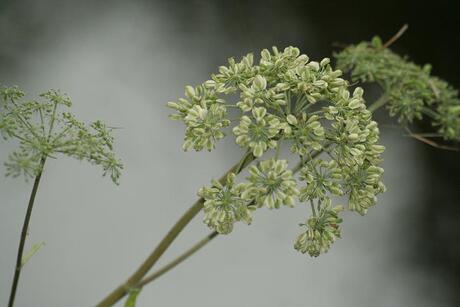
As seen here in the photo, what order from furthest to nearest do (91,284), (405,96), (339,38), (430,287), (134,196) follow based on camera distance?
(339,38)
(430,287)
(134,196)
(91,284)
(405,96)

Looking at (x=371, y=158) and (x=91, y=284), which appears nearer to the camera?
(x=371, y=158)

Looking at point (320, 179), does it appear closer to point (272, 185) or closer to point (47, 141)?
point (272, 185)

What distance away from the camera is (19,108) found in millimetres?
589

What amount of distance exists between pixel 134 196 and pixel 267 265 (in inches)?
14.6

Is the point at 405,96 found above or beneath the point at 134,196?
beneath

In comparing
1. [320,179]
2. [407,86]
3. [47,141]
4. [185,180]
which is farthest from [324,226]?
[185,180]

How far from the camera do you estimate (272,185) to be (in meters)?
0.55

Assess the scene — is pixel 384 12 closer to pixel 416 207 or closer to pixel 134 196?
pixel 416 207

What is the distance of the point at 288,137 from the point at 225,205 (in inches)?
3.4

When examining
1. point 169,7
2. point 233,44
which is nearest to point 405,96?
point 233,44

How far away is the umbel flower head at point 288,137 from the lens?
1.82ft

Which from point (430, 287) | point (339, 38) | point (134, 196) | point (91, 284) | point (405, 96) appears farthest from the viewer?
point (339, 38)

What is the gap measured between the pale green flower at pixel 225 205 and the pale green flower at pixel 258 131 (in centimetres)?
4

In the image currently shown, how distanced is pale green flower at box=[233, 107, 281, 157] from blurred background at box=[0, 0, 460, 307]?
2.89ft
